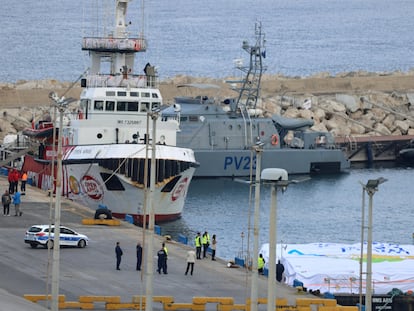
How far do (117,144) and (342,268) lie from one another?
1731 cm

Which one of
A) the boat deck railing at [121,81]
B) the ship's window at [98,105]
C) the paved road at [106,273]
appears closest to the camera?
the paved road at [106,273]

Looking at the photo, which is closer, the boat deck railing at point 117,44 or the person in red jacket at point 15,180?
the person in red jacket at point 15,180

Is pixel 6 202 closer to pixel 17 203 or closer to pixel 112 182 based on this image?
pixel 17 203

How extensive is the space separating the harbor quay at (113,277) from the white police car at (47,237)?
0.21 metres

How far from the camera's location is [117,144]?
2571 inches

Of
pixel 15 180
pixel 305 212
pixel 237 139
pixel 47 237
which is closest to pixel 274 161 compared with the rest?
pixel 237 139

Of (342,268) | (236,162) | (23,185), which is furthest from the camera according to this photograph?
(236,162)

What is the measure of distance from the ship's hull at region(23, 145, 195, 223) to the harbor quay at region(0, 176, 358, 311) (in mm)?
7219

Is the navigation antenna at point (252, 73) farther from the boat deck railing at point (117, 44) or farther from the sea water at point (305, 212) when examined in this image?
the boat deck railing at point (117, 44)

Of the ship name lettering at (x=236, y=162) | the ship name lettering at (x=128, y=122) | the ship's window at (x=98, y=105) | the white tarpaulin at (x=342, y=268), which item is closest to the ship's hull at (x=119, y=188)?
the ship name lettering at (x=128, y=122)

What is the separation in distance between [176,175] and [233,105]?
23487 millimetres

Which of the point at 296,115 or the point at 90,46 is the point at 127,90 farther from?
the point at 296,115

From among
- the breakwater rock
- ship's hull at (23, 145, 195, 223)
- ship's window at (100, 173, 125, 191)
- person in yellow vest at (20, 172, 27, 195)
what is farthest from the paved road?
the breakwater rock

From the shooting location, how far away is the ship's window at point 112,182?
6500 cm
